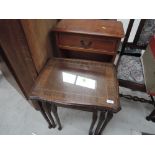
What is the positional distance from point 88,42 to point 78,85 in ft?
1.30

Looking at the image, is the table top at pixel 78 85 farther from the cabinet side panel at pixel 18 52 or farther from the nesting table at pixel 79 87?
the cabinet side panel at pixel 18 52

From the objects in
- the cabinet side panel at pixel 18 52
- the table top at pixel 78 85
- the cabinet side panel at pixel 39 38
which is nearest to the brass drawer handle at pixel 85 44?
the table top at pixel 78 85

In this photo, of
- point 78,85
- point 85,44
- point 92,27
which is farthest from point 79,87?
point 92,27

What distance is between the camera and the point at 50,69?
1.03 meters

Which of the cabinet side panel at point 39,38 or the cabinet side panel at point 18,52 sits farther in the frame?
the cabinet side panel at point 39,38

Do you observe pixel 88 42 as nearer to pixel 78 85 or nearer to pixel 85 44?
pixel 85 44

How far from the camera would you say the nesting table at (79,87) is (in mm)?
826

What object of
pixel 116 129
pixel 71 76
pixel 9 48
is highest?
pixel 9 48

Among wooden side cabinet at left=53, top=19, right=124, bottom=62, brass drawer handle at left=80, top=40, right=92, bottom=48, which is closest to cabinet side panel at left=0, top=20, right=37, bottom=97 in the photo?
wooden side cabinet at left=53, top=19, right=124, bottom=62

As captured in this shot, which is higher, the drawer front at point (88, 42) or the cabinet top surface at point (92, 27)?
the cabinet top surface at point (92, 27)

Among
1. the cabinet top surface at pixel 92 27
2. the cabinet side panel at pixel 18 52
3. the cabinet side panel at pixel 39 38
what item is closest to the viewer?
the cabinet side panel at pixel 18 52
